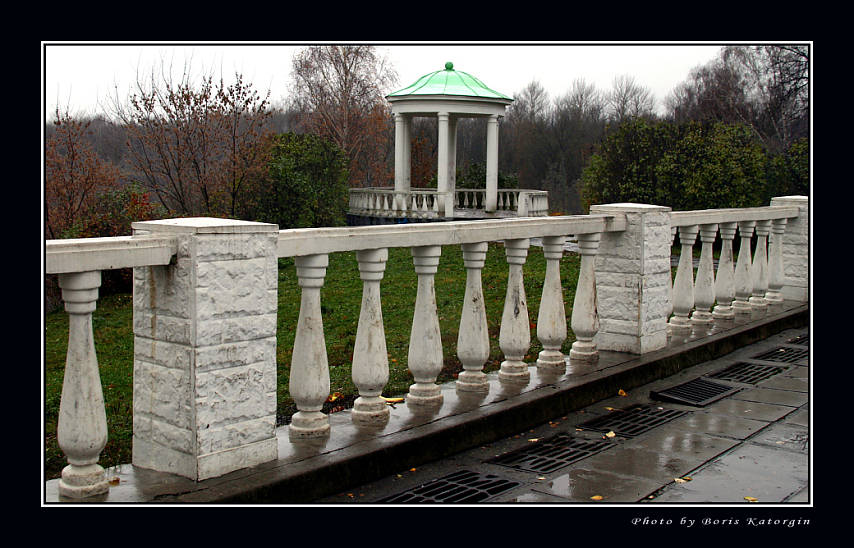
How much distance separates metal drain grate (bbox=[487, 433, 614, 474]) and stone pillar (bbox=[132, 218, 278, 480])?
1.50 meters

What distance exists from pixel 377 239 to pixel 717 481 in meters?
2.28

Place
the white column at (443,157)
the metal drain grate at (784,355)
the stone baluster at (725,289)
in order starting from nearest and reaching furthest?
the metal drain grate at (784,355) < the stone baluster at (725,289) < the white column at (443,157)

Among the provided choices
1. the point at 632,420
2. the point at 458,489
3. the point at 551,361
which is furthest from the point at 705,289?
Answer: the point at 458,489

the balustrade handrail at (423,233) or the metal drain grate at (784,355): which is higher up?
the balustrade handrail at (423,233)

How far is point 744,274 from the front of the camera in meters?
9.27

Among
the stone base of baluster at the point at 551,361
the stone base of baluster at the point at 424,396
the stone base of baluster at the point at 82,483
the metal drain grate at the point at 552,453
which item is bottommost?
the metal drain grate at the point at 552,453

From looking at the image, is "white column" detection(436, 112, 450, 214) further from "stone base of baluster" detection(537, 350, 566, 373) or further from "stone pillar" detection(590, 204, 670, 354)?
"stone base of baluster" detection(537, 350, 566, 373)

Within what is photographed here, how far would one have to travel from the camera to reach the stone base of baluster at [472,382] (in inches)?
232

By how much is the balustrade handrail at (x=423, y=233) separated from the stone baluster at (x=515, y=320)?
4.6 inches

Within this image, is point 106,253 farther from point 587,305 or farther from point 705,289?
point 705,289

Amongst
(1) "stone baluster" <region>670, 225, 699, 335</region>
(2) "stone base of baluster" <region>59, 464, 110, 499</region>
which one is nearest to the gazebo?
(1) "stone baluster" <region>670, 225, 699, 335</region>

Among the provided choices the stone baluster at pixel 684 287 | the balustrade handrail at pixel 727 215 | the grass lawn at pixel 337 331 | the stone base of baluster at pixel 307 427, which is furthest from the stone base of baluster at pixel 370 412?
the stone baluster at pixel 684 287

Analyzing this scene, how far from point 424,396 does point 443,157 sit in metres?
21.9

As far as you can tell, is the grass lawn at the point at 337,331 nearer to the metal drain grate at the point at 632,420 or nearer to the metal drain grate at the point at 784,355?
the metal drain grate at the point at 632,420
